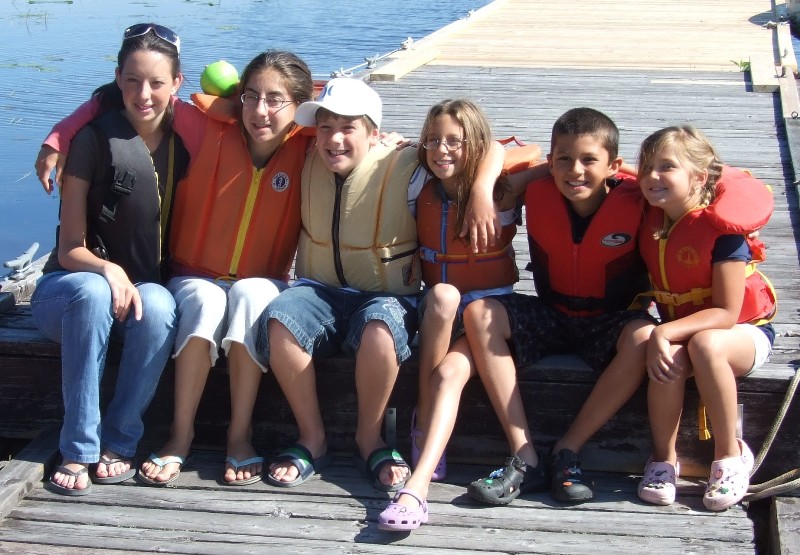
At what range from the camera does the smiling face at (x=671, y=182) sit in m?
2.84

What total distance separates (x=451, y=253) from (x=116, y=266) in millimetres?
982

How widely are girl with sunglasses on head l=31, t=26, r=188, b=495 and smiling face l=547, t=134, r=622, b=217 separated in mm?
1155

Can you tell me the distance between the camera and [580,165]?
2.98 metres

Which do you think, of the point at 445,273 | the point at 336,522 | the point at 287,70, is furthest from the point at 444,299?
the point at 287,70

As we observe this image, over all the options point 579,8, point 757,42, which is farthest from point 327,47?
point 757,42

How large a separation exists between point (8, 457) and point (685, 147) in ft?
8.12

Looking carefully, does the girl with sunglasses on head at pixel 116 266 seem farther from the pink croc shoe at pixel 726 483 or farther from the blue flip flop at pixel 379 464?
the pink croc shoe at pixel 726 483

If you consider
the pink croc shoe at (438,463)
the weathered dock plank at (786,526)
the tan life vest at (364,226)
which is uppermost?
the tan life vest at (364,226)

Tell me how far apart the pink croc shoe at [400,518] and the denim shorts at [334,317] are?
43cm

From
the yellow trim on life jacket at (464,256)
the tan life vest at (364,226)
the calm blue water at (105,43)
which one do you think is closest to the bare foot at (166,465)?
the tan life vest at (364,226)

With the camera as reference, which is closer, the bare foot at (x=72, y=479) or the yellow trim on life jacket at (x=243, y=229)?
the bare foot at (x=72, y=479)

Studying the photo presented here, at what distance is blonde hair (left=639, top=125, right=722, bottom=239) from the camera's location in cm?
285

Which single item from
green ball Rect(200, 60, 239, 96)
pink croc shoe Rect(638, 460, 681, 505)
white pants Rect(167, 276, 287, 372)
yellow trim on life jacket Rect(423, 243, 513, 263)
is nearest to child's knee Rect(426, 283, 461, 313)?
yellow trim on life jacket Rect(423, 243, 513, 263)

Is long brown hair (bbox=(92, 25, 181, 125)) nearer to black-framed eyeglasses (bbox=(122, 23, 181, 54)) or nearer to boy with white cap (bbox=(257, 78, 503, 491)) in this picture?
black-framed eyeglasses (bbox=(122, 23, 181, 54))
